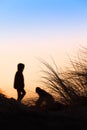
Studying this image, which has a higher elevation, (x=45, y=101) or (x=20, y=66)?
(x=20, y=66)

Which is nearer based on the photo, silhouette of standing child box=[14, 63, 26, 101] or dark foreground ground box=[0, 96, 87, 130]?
dark foreground ground box=[0, 96, 87, 130]

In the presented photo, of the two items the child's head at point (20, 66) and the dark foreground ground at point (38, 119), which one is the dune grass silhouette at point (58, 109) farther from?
the child's head at point (20, 66)

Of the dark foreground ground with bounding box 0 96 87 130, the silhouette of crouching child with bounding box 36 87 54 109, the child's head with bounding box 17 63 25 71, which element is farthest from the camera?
the child's head with bounding box 17 63 25 71

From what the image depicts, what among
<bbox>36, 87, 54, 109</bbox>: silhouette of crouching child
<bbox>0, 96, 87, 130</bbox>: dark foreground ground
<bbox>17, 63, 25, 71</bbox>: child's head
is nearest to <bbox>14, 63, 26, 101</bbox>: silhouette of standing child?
<bbox>17, 63, 25, 71</bbox>: child's head

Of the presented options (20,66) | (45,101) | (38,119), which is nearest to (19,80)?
(20,66)

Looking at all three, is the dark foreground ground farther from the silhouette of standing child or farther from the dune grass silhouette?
the silhouette of standing child

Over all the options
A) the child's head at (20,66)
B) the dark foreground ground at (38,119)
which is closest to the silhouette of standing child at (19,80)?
the child's head at (20,66)

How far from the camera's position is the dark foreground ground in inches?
217

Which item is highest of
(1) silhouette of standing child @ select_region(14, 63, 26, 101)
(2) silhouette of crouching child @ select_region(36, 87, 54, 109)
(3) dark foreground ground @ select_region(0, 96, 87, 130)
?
(1) silhouette of standing child @ select_region(14, 63, 26, 101)

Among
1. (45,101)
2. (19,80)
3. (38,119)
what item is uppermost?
(19,80)

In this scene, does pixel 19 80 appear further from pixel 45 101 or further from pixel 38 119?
pixel 38 119

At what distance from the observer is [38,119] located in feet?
18.9

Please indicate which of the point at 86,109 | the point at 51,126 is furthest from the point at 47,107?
the point at 51,126

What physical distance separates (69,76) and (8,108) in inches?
69.9
